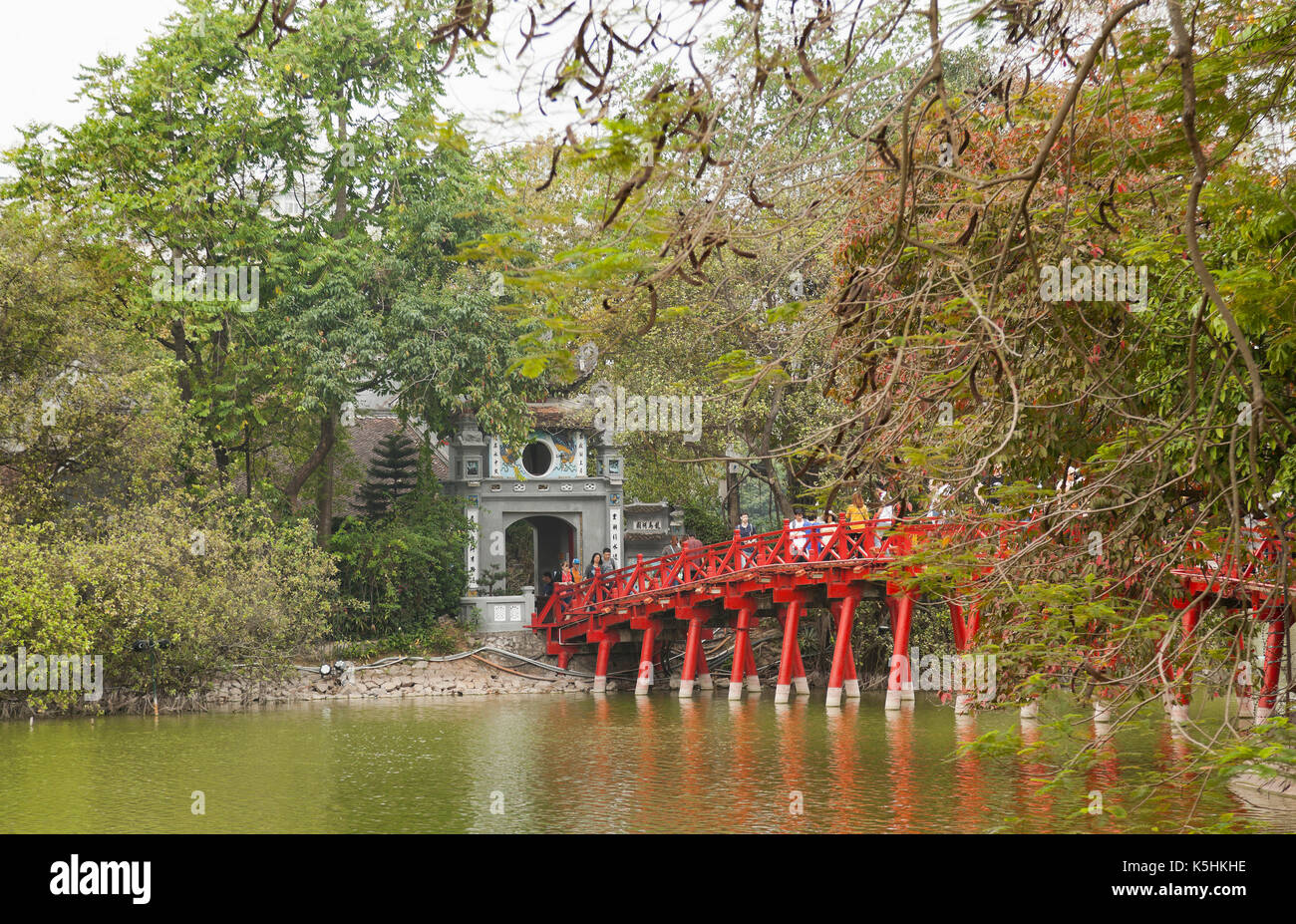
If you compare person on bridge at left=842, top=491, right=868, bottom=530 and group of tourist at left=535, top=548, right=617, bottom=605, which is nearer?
person on bridge at left=842, top=491, right=868, bottom=530

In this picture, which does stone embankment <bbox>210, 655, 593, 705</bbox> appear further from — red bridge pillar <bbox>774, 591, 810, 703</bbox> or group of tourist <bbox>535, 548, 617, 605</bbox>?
red bridge pillar <bbox>774, 591, 810, 703</bbox>

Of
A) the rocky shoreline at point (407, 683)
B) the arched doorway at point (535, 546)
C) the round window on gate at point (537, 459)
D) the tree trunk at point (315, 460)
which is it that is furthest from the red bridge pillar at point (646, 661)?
the arched doorway at point (535, 546)

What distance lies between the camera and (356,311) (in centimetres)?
2222

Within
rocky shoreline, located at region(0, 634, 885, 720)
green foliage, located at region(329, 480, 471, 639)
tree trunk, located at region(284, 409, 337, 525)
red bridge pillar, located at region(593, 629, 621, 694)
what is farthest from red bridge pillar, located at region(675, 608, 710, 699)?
tree trunk, located at region(284, 409, 337, 525)

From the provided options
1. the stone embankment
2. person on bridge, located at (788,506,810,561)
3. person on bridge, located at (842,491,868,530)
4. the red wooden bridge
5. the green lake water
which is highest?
person on bridge, located at (842,491,868,530)

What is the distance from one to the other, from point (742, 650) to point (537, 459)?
7.14 meters

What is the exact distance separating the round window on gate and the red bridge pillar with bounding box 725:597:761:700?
6643 millimetres

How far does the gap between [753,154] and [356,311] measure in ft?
60.2

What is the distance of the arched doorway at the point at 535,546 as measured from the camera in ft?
99.2

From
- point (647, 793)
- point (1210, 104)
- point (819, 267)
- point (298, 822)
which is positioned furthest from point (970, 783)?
point (819, 267)

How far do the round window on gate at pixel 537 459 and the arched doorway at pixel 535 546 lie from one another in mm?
2989

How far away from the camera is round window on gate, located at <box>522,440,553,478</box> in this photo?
87.7 ft

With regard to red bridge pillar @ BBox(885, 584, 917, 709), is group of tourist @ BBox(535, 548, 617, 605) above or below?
above

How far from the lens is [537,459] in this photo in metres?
26.9
